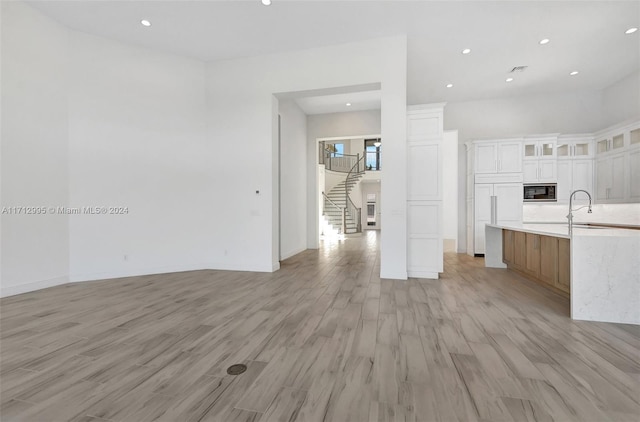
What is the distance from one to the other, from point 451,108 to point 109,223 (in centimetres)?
808

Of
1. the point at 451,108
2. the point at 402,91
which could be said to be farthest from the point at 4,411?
the point at 451,108

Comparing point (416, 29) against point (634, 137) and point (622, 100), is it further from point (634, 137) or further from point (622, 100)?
point (622, 100)

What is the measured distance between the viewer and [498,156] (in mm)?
6266

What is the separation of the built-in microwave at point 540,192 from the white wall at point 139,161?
673cm

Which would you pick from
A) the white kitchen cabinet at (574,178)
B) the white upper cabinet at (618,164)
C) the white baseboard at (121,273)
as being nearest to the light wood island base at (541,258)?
the white kitchen cabinet at (574,178)

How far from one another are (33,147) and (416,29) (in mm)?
5997

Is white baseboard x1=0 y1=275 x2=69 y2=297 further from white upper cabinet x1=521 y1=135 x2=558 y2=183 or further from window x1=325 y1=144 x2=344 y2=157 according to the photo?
window x1=325 y1=144 x2=344 y2=157

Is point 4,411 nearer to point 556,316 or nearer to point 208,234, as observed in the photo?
point 208,234

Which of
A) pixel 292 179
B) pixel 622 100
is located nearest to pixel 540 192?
pixel 622 100

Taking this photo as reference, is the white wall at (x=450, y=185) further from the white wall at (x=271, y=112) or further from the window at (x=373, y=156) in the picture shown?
the window at (x=373, y=156)

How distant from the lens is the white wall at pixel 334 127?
7.64 meters

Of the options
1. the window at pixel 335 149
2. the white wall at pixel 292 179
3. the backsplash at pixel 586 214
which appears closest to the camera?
the backsplash at pixel 586 214

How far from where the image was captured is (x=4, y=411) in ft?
5.00

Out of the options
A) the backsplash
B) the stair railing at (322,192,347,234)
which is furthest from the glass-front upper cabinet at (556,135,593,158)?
the stair railing at (322,192,347,234)
